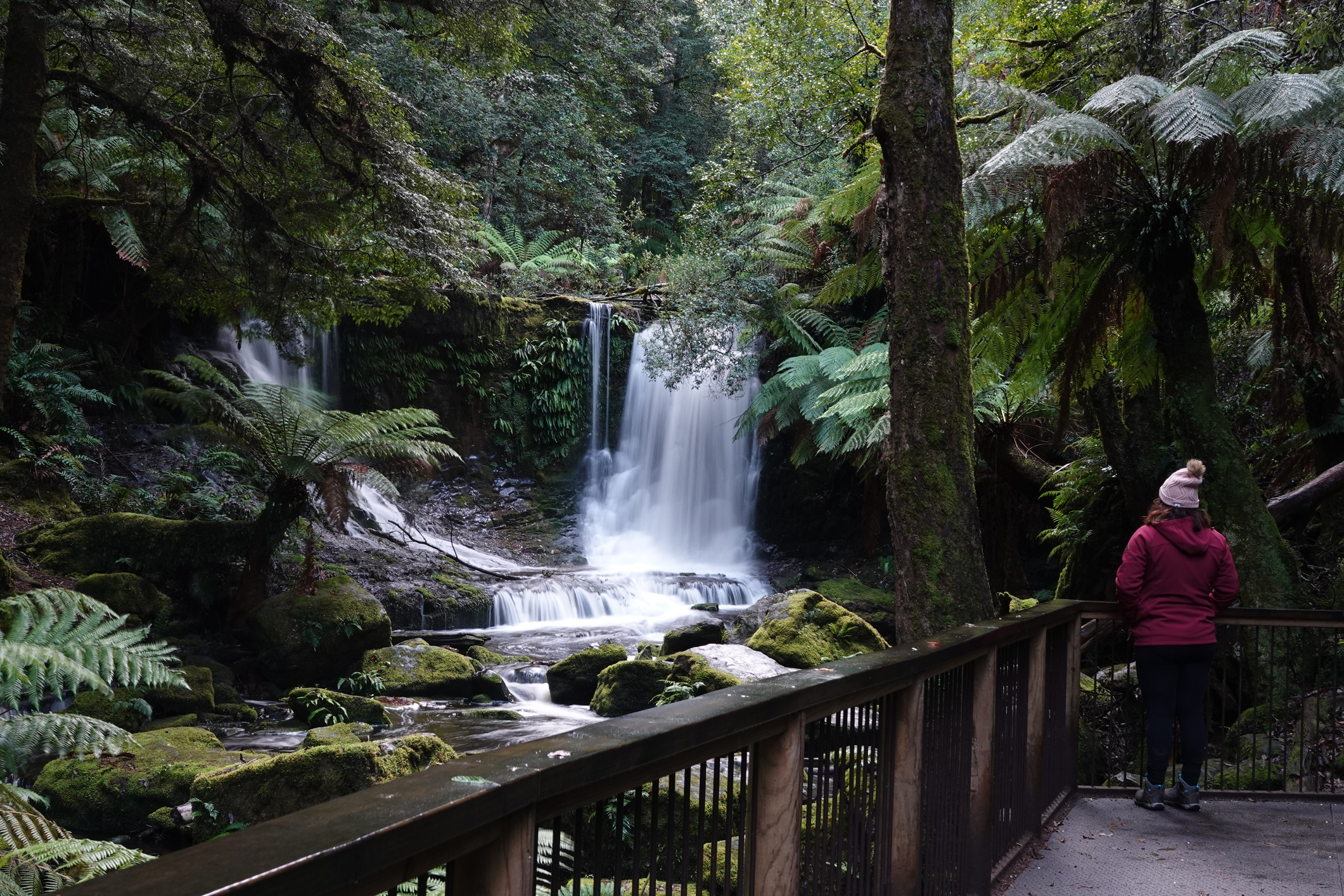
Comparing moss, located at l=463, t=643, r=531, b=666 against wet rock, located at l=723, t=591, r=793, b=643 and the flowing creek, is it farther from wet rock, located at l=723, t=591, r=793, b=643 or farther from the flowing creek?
wet rock, located at l=723, t=591, r=793, b=643

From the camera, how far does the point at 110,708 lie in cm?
734

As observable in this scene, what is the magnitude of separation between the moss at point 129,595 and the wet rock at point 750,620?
6.59 m

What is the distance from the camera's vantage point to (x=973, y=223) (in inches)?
236

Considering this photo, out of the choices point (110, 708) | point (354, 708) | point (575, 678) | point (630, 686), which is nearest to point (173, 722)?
point (110, 708)

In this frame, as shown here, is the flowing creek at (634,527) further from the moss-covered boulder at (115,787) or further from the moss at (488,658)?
the moss-covered boulder at (115,787)

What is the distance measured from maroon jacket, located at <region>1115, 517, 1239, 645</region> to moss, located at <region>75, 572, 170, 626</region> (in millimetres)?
8375

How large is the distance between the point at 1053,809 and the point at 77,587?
8473mm

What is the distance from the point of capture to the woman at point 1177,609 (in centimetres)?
476

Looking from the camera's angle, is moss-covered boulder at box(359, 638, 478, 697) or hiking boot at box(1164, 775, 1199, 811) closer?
hiking boot at box(1164, 775, 1199, 811)

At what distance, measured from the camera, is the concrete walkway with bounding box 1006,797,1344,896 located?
3.87m

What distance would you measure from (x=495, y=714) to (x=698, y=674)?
213cm

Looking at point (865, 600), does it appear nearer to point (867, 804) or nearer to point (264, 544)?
point (264, 544)

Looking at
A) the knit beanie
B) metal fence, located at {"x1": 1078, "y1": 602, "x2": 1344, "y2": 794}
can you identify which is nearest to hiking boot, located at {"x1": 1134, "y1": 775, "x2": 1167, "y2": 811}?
metal fence, located at {"x1": 1078, "y1": 602, "x2": 1344, "y2": 794}

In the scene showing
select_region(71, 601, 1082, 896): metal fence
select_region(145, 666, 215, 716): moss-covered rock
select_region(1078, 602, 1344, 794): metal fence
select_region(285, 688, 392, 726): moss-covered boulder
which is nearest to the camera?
select_region(71, 601, 1082, 896): metal fence
